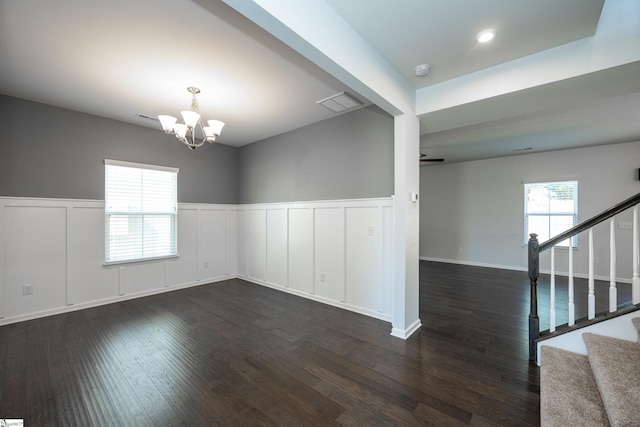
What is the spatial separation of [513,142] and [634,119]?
56.5 inches

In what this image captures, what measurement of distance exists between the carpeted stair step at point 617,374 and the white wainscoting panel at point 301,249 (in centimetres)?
305

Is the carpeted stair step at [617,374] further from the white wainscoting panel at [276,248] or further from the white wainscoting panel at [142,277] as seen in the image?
the white wainscoting panel at [142,277]

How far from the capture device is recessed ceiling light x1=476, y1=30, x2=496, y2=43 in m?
1.97

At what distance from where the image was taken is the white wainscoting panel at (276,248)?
175 inches

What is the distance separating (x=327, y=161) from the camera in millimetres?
3850

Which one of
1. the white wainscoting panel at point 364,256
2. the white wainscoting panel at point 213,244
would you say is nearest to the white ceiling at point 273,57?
the white wainscoting panel at point 364,256

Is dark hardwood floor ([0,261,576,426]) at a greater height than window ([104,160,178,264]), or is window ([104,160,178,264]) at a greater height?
window ([104,160,178,264])

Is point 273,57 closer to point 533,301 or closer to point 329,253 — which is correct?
point 329,253

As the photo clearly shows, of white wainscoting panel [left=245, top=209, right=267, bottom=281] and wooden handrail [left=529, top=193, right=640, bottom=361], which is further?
white wainscoting panel [left=245, top=209, right=267, bottom=281]

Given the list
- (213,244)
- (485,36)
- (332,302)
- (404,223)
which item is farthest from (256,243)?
(485,36)

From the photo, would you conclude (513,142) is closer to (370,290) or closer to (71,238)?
(370,290)

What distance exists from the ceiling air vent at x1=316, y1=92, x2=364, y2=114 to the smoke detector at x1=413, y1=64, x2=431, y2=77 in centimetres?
81

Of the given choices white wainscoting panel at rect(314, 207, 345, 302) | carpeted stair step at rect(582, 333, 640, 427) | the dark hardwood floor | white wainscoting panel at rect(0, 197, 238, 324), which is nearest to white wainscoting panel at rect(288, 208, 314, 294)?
white wainscoting panel at rect(314, 207, 345, 302)

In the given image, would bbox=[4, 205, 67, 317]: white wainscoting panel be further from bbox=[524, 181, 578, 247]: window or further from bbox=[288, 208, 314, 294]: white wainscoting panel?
bbox=[524, 181, 578, 247]: window
